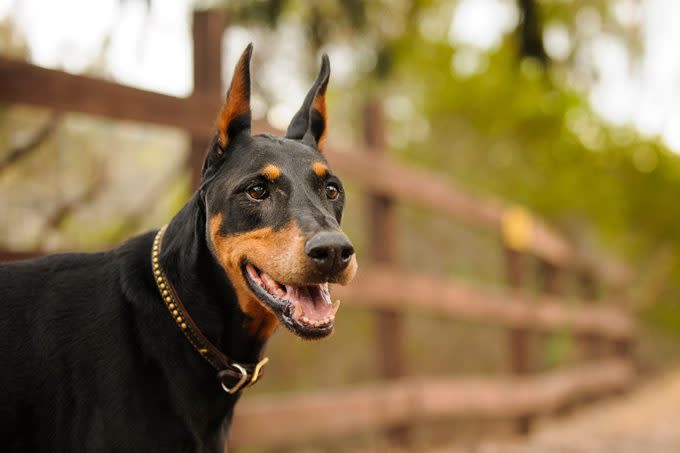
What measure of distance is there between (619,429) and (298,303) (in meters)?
6.03

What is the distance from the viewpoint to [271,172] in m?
2.50

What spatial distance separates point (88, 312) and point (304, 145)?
92 centimetres

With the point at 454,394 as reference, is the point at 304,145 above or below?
below

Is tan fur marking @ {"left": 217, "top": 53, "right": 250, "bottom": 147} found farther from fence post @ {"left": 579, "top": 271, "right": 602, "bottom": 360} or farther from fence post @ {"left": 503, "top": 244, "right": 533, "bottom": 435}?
fence post @ {"left": 579, "top": 271, "right": 602, "bottom": 360}

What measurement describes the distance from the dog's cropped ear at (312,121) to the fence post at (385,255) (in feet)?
8.87

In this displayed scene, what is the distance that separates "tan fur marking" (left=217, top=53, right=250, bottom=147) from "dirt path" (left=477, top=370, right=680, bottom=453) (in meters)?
3.59

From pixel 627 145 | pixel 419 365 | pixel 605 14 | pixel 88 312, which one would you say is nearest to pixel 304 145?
pixel 88 312

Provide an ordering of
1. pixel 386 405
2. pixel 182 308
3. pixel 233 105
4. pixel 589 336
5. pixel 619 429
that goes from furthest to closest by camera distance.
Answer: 1. pixel 589 336
2. pixel 619 429
3. pixel 386 405
4. pixel 233 105
5. pixel 182 308

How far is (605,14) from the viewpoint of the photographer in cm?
945

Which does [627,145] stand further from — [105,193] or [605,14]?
[105,193]

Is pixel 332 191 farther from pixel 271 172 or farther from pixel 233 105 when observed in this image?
pixel 233 105

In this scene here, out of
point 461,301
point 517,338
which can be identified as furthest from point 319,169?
point 517,338

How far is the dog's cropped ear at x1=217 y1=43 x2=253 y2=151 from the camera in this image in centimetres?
253

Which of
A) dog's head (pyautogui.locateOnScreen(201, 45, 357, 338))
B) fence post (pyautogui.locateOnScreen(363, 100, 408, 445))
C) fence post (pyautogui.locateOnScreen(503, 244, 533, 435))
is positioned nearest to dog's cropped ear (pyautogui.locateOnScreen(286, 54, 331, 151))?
dog's head (pyautogui.locateOnScreen(201, 45, 357, 338))
